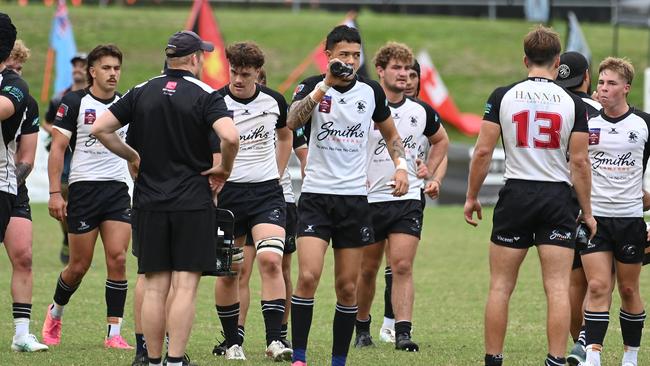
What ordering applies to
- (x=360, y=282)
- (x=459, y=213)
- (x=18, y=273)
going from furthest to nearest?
(x=459, y=213)
(x=360, y=282)
(x=18, y=273)

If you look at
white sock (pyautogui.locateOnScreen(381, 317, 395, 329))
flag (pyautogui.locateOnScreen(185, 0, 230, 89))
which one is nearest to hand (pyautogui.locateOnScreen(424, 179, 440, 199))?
white sock (pyautogui.locateOnScreen(381, 317, 395, 329))

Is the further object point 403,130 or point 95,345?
point 403,130

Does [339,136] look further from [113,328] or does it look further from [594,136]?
[113,328]

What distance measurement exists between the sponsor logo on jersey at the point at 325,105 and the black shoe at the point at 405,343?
96.9 inches

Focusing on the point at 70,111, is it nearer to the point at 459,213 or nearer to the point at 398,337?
the point at 398,337

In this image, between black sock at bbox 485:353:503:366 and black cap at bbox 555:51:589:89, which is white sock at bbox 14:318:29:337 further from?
black cap at bbox 555:51:589:89

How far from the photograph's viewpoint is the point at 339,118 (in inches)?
336

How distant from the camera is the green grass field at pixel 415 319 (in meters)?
9.49

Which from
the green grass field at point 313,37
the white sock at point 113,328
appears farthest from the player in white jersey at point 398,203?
the green grass field at point 313,37

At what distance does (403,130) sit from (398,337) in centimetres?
184

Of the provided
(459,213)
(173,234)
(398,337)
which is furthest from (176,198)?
(459,213)

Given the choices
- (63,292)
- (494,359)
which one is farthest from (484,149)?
(63,292)

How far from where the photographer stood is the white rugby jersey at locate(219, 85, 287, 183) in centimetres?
946

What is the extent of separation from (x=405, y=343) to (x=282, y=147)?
6.32 feet
